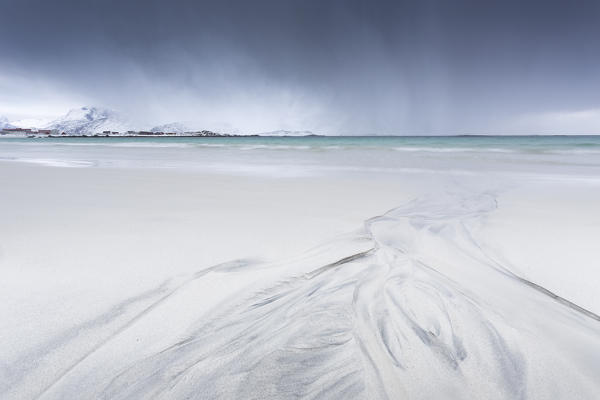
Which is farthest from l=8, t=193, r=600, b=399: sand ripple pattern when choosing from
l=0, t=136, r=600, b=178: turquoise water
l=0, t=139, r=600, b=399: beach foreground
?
l=0, t=136, r=600, b=178: turquoise water

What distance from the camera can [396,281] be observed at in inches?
69.2

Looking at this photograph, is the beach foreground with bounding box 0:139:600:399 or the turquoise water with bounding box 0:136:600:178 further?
the turquoise water with bounding box 0:136:600:178

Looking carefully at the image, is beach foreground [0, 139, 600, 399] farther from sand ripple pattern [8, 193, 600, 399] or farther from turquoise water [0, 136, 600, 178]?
turquoise water [0, 136, 600, 178]

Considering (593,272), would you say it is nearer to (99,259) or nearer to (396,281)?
(396,281)

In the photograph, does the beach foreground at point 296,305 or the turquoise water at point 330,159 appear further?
the turquoise water at point 330,159

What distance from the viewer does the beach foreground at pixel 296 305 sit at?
107 cm

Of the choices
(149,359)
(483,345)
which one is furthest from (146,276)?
(483,345)

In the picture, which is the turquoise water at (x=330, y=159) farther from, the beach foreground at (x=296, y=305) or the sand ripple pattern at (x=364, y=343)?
the sand ripple pattern at (x=364, y=343)

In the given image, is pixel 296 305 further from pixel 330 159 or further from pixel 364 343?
pixel 330 159

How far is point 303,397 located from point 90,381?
2.39ft

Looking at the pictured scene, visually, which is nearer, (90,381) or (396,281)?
(90,381)

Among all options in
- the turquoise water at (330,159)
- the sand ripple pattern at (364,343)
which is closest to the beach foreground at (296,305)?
the sand ripple pattern at (364,343)

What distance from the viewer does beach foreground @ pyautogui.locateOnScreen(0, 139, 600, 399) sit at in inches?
42.2

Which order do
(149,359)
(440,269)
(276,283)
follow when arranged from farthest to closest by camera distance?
(440,269) → (276,283) → (149,359)
